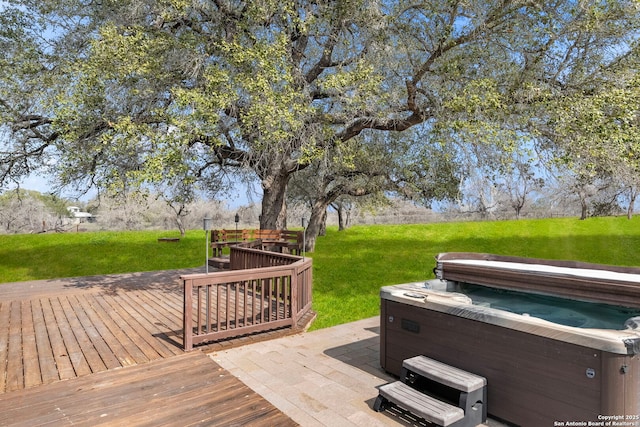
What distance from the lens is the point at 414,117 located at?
8688mm

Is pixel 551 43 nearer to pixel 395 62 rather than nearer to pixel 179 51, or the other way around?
pixel 395 62

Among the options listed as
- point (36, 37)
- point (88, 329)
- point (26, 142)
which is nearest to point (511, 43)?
point (88, 329)

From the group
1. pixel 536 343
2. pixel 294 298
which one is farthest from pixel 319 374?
pixel 536 343

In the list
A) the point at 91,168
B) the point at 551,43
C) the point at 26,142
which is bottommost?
the point at 91,168

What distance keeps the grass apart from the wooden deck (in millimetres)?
2359

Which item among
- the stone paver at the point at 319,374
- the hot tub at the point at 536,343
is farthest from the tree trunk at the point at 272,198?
the hot tub at the point at 536,343

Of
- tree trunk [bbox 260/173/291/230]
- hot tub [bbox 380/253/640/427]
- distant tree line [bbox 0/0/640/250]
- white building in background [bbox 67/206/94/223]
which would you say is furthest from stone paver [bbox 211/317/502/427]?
white building in background [bbox 67/206/94/223]

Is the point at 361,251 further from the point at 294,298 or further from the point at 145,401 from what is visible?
the point at 145,401

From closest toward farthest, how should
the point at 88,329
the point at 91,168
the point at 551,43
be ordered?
1. the point at 88,329
2. the point at 551,43
3. the point at 91,168

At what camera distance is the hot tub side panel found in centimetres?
257

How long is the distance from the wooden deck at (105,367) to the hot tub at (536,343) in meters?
1.58

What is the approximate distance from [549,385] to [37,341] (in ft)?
19.1

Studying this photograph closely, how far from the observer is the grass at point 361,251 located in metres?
9.52

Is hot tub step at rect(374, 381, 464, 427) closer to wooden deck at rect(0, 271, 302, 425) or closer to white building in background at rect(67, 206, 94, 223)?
wooden deck at rect(0, 271, 302, 425)
